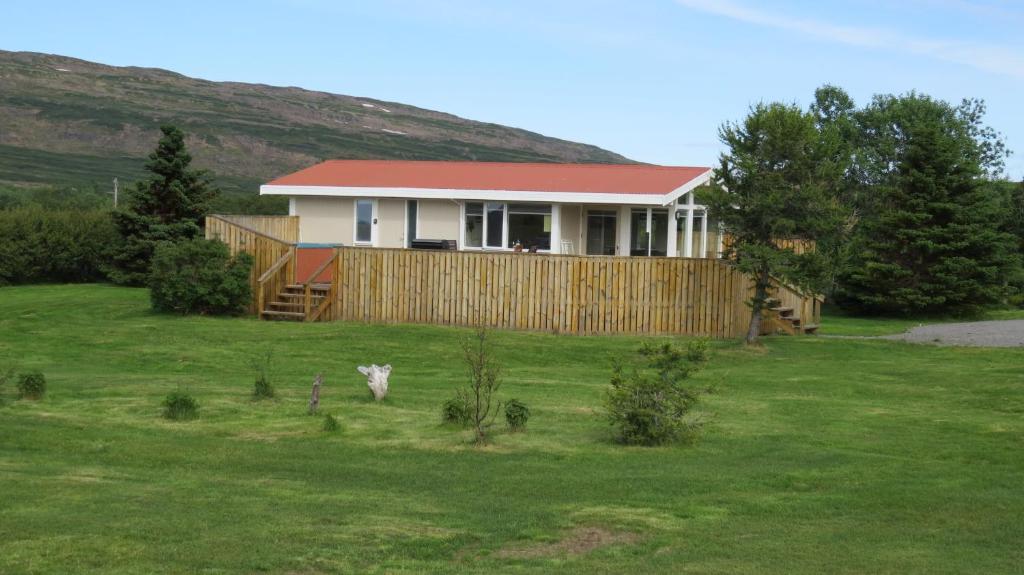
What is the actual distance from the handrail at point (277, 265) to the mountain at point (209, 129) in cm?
8691

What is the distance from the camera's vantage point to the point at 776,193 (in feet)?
78.2

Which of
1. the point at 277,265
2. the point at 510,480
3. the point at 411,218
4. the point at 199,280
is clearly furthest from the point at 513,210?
the point at 510,480

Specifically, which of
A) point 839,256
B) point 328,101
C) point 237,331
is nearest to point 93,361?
point 237,331

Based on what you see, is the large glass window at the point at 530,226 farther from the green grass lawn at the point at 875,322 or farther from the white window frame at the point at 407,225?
the green grass lawn at the point at 875,322

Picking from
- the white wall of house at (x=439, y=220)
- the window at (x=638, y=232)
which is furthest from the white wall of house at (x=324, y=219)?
the window at (x=638, y=232)

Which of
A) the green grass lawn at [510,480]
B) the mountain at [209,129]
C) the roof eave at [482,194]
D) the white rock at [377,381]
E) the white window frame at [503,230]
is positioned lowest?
the green grass lawn at [510,480]

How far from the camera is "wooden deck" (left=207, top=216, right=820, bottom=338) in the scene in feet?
85.2

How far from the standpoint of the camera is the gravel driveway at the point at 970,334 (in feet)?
83.5

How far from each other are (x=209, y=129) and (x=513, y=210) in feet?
387

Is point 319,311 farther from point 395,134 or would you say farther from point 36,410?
point 395,134

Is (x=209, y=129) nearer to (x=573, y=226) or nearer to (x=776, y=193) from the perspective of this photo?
(x=573, y=226)

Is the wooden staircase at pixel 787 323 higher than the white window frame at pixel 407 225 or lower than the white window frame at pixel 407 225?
lower

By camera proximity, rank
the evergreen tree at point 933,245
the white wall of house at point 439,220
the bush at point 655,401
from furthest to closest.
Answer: the evergreen tree at point 933,245
the white wall of house at point 439,220
the bush at point 655,401

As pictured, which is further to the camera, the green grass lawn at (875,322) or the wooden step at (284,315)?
the green grass lawn at (875,322)
